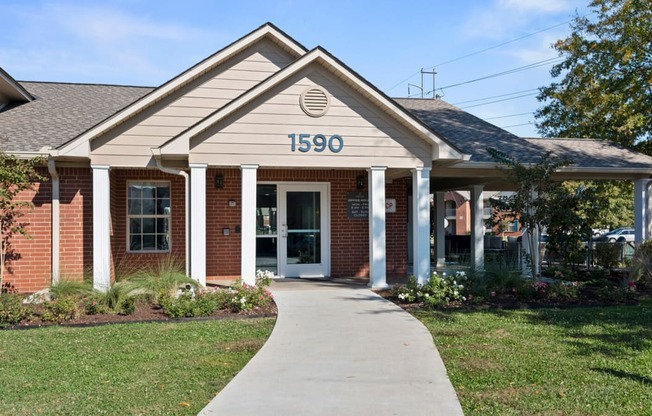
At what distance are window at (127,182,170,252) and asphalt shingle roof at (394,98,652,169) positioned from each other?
6212 mm

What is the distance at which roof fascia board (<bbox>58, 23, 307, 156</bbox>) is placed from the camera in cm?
1109

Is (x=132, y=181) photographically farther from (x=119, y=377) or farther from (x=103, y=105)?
(x=119, y=377)

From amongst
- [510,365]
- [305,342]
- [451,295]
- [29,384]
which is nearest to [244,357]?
[305,342]

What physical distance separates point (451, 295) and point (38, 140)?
841cm

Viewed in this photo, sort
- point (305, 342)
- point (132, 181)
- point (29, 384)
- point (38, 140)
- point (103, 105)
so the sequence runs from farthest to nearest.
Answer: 1. point (103, 105)
2. point (132, 181)
3. point (38, 140)
4. point (305, 342)
5. point (29, 384)

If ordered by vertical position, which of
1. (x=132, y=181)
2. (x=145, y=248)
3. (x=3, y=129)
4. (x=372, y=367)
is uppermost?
(x=3, y=129)

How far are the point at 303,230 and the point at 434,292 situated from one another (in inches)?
185

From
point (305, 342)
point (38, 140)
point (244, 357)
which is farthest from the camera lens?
point (38, 140)

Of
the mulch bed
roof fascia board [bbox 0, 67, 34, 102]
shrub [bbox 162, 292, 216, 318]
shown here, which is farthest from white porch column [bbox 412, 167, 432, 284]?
roof fascia board [bbox 0, 67, 34, 102]

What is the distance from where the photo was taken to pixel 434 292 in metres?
10.6

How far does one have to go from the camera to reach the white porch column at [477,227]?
52.0 ft

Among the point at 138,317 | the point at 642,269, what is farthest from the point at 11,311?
the point at 642,269

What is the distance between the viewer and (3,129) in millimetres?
12750

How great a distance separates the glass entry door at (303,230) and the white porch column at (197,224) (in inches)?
130
